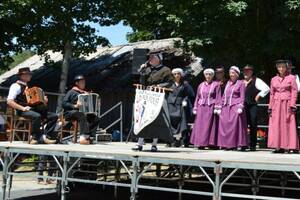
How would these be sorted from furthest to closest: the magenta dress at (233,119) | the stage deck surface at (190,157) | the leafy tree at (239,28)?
the leafy tree at (239,28) → the magenta dress at (233,119) → the stage deck surface at (190,157)

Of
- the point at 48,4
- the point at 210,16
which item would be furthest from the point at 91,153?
the point at 48,4

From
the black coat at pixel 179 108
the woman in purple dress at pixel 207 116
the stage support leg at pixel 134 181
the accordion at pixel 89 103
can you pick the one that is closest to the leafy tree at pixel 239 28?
the black coat at pixel 179 108

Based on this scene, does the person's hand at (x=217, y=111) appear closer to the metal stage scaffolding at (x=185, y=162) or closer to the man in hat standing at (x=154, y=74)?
the metal stage scaffolding at (x=185, y=162)

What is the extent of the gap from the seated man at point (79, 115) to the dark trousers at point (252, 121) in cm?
319

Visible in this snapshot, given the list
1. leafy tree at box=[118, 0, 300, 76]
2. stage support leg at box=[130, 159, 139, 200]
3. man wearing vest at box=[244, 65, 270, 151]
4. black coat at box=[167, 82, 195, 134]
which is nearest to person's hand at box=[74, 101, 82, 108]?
black coat at box=[167, 82, 195, 134]

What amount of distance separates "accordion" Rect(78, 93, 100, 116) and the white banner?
9.05 feet

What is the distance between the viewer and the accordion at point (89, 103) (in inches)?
473

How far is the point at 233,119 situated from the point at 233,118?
2 cm

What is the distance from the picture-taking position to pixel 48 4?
22.5 m

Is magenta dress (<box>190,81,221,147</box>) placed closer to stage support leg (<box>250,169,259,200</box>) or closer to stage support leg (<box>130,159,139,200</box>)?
stage support leg (<box>250,169,259,200</box>)

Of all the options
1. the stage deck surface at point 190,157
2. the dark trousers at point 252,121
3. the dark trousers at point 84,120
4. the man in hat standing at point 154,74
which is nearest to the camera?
the stage deck surface at point 190,157

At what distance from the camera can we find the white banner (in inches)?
368

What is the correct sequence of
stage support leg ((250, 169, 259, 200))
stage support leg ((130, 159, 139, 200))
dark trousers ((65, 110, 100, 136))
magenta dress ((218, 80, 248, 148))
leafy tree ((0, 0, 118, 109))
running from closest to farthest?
stage support leg ((130, 159, 139, 200)), stage support leg ((250, 169, 259, 200)), magenta dress ((218, 80, 248, 148)), dark trousers ((65, 110, 100, 136)), leafy tree ((0, 0, 118, 109))

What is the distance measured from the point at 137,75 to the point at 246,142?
2.68 m
